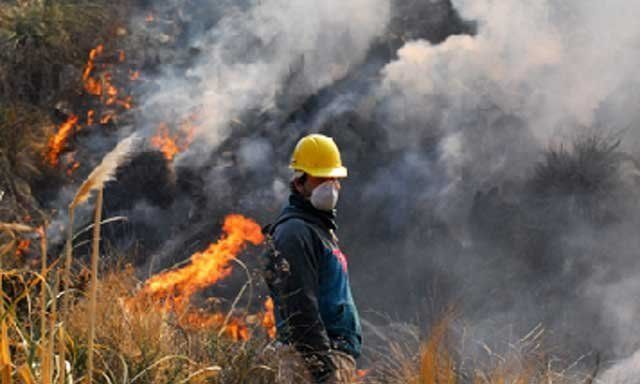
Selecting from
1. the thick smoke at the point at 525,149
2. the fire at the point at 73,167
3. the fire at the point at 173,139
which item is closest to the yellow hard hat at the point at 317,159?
the thick smoke at the point at 525,149

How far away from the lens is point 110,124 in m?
11.0

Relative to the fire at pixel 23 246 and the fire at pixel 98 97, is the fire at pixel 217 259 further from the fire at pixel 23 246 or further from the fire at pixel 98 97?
the fire at pixel 98 97

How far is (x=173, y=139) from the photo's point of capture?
35.0 feet

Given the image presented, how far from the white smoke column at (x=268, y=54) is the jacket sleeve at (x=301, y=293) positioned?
7.38 meters

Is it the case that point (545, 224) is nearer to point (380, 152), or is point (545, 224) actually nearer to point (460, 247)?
point (460, 247)

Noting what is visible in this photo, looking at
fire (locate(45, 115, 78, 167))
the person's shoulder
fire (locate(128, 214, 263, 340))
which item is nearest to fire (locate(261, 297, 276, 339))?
the person's shoulder

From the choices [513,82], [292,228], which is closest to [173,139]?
[513,82]

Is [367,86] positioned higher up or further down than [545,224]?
higher up

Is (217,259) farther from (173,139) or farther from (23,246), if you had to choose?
(173,139)

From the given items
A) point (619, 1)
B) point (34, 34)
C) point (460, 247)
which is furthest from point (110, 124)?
point (619, 1)

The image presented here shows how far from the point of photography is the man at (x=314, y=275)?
3314mm

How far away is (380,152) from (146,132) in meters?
3.00

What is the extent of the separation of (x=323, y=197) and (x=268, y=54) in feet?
26.9

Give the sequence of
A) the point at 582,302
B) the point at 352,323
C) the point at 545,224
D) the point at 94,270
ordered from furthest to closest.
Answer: the point at 545,224
the point at 582,302
the point at 352,323
the point at 94,270
